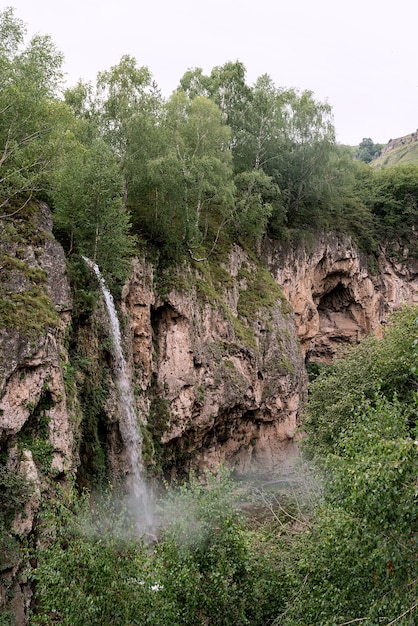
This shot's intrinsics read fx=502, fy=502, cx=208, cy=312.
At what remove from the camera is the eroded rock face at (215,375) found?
82.9 ft

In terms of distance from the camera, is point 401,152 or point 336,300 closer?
point 336,300

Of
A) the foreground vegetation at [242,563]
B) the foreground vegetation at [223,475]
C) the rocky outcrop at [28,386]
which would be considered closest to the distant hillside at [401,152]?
the foreground vegetation at [223,475]

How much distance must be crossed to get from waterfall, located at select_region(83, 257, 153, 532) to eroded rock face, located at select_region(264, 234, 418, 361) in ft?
68.9

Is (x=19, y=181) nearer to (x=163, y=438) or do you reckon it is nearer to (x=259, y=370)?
(x=163, y=438)

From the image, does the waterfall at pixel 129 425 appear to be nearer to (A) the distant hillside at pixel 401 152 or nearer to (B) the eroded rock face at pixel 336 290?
(B) the eroded rock face at pixel 336 290

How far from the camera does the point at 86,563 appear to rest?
Answer: 8953 millimetres

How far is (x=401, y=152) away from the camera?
126m

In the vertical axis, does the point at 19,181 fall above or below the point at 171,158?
below

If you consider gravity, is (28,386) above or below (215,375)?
above

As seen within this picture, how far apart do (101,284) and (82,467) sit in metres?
7.46

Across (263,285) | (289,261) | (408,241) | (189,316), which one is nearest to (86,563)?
(189,316)

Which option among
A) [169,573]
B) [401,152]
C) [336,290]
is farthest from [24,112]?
[401,152]

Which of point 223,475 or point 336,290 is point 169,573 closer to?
point 223,475

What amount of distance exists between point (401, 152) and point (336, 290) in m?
93.7
